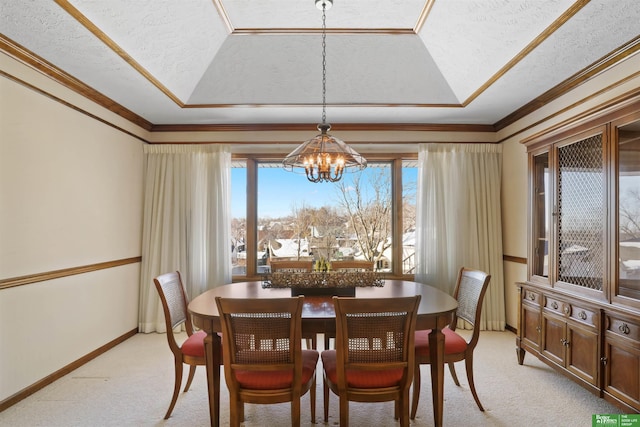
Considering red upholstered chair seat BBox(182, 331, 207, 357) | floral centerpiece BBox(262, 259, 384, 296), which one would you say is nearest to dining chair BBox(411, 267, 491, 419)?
floral centerpiece BBox(262, 259, 384, 296)

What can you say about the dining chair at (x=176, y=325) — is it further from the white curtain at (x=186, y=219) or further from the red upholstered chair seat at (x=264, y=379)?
the white curtain at (x=186, y=219)

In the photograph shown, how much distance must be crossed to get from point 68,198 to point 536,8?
3.87m

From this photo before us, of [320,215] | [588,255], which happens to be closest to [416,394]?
[588,255]

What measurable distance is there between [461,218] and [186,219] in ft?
11.0

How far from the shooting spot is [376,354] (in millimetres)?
1972

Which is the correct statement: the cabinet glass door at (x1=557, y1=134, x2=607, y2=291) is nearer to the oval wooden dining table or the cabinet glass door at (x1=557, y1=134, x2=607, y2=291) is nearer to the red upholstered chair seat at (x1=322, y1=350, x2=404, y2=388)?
the oval wooden dining table

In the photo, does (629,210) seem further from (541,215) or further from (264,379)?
(264,379)

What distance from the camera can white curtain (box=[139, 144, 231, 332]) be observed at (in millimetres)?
4430

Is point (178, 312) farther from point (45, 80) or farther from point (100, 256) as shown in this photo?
point (45, 80)

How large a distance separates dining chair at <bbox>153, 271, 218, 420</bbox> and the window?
2042 mm

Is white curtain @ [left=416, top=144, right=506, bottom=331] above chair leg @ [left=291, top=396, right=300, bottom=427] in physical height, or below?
above

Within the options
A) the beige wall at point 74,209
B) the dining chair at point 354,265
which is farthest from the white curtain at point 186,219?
the dining chair at point 354,265

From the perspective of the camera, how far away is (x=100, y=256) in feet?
12.1

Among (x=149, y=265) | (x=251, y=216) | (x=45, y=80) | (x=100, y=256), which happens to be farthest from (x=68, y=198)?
(x=251, y=216)
